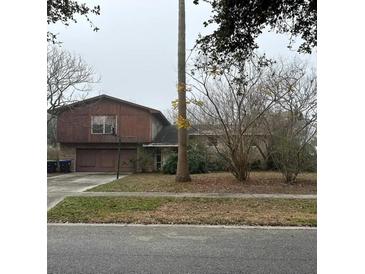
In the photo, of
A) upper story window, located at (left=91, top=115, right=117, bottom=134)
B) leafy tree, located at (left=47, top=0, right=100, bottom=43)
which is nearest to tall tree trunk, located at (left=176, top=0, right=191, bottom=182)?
leafy tree, located at (left=47, top=0, right=100, bottom=43)

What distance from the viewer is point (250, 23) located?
470cm

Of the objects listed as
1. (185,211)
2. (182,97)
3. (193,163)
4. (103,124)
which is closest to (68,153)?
(103,124)

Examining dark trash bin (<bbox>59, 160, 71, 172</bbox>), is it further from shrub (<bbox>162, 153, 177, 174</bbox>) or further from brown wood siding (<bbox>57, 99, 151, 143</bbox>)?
shrub (<bbox>162, 153, 177, 174</bbox>)

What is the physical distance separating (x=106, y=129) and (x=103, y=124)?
452mm

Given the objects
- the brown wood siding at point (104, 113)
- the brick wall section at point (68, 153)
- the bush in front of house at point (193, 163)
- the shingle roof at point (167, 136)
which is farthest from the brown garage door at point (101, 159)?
the bush in front of house at point (193, 163)

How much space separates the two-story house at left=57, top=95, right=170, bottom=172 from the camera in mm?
24906

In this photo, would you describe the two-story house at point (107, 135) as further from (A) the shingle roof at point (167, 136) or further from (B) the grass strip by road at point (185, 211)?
(B) the grass strip by road at point (185, 211)

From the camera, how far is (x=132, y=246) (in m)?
5.41

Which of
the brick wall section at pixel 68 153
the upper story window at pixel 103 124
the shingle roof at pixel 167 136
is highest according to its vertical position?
the upper story window at pixel 103 124

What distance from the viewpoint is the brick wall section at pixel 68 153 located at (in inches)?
1012

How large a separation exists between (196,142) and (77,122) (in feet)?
31.1

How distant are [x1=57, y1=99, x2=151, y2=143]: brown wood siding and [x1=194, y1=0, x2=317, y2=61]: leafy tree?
19.6m
